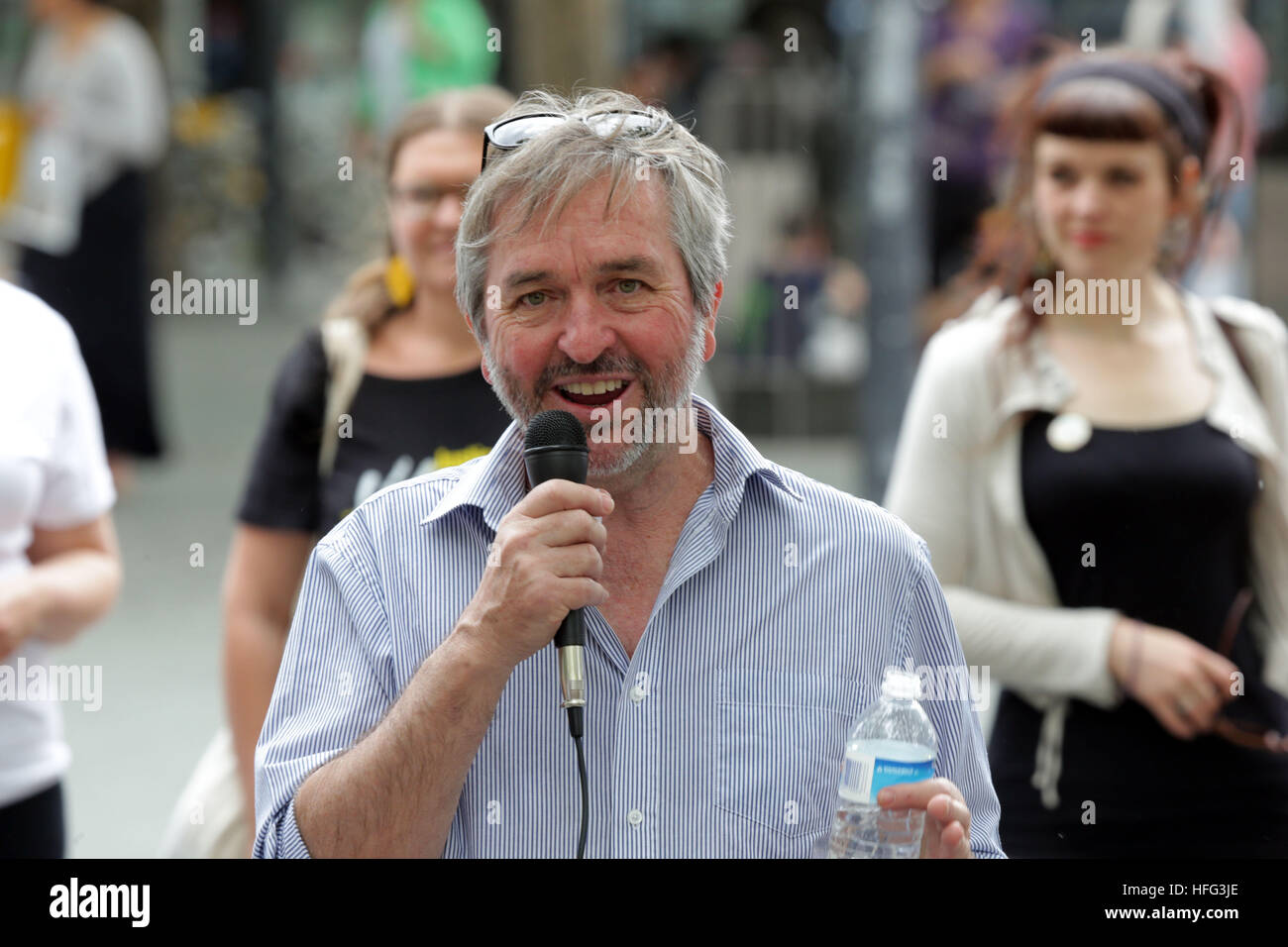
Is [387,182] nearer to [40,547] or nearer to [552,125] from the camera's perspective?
[40,547]

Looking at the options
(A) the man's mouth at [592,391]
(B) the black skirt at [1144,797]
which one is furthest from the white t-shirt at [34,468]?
(B) the black skirt at [1144,797]

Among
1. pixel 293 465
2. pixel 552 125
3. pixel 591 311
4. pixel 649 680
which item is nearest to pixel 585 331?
pixel 591 311

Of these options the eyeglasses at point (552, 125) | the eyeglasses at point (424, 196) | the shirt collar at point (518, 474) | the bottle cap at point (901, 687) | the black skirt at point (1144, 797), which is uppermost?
the eyeglasses at point (552, 125)

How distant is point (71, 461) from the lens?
9.17ft

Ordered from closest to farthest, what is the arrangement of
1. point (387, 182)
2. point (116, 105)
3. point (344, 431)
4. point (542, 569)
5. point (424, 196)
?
point (542, 569) < point (344, 431) < point (424, 196) < point (387, 182) < point (116, 105)

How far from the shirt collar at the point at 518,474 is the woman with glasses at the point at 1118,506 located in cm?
82

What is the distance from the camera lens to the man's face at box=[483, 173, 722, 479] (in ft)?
6.72

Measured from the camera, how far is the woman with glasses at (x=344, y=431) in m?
3.18

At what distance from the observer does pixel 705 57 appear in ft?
36.2

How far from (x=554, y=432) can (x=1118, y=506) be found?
128cm

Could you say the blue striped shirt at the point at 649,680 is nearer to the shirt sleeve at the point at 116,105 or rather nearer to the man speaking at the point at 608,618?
the man speaking at the point at 608,618
